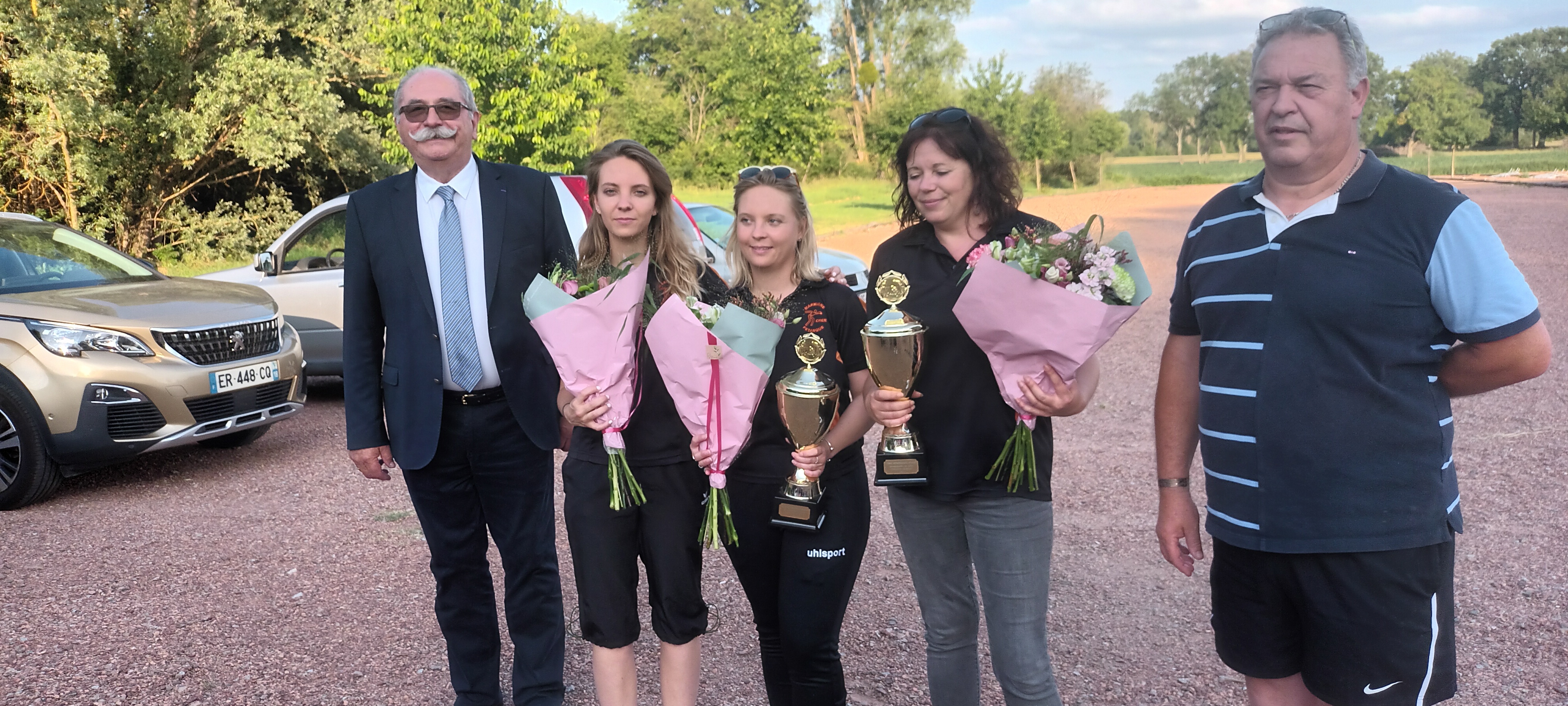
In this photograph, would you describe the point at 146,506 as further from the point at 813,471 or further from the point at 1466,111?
the point at 1466,111

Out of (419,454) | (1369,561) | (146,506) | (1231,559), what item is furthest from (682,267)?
(146,506)

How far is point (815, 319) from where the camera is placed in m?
2.83

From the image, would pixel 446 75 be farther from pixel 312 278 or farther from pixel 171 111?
pixel 171 111

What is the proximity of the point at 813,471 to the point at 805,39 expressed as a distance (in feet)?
85.8

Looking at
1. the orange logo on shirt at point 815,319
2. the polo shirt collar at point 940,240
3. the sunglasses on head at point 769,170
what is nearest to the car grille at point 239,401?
the sunglasses on head at point 769,170

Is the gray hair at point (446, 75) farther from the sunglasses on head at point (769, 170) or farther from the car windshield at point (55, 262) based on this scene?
the car windshield at point (55, 262)

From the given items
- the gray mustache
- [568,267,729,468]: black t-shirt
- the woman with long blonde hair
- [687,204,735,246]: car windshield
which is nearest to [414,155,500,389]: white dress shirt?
the gray mustache

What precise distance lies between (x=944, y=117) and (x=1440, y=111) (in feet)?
240

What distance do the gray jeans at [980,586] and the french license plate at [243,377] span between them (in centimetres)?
544

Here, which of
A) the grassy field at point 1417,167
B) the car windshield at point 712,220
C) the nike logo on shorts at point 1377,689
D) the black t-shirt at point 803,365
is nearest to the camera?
the nike logo on shorts at point 1377,689

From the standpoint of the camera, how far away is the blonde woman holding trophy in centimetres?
271

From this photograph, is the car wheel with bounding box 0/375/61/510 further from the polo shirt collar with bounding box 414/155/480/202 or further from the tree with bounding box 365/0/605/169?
the tree with bounding box 365/0/605/169

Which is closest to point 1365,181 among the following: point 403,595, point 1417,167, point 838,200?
point 403,595

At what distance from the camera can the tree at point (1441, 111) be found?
60750 mm
